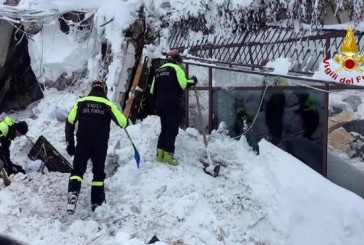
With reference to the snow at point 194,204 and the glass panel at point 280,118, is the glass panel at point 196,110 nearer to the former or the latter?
the glass panel at point 280,118

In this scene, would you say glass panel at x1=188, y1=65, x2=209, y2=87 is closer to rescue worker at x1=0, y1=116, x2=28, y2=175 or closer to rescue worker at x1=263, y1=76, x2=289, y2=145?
rescue worker at x1=263, y1=76, x2=289, y2=145

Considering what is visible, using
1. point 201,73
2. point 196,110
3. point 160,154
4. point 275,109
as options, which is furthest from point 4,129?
point 275,109

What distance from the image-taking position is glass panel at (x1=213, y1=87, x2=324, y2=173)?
20.6 feet

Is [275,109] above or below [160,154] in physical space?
above

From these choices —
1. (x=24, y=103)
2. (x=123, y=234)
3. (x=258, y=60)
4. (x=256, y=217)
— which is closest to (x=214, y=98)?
(x=258, y=60)

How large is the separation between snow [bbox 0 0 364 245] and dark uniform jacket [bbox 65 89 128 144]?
0.88 meters

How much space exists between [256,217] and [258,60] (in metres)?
2.58

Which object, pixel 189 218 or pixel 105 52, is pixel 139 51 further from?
pixel 189 218

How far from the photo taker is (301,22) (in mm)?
6551

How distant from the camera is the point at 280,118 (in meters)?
6.84

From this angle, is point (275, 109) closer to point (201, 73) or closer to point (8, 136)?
point (201, 73)

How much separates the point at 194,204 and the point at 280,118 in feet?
6.56

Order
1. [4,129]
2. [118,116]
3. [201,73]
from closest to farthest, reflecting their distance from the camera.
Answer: [118,116] → [4,129] → [201,73]

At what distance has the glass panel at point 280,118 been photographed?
6293 mm
